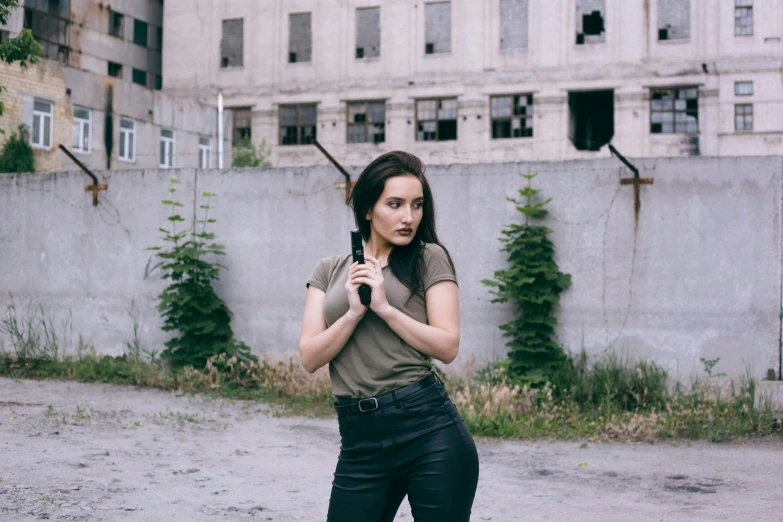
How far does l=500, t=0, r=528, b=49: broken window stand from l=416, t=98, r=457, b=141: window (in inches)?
121

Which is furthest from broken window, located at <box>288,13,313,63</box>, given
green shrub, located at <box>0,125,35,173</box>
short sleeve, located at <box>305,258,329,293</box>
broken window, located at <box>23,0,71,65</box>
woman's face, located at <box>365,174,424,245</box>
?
woman's face, located at <box>365,174,424,245</box>

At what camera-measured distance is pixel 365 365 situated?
309 centimetres

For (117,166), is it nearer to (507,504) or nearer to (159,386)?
(159,386)

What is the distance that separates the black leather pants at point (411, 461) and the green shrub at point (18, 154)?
25575mm

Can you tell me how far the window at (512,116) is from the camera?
3556 cm

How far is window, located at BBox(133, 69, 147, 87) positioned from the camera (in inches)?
1689

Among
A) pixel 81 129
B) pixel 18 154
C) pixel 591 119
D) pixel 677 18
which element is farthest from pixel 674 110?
pixel 18 154

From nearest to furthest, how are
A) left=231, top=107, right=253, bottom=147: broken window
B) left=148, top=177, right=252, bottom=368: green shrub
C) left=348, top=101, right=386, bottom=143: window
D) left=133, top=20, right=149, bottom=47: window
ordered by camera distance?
left=148, top=177, right=252, bottom=368: green shrub, left=348, top=101, right=386, bottom=143: window, left=231, top=107, right=253, bottom=147: broken window, left=133, top=20, right=149, bottom=47: window

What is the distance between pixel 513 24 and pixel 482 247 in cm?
2677

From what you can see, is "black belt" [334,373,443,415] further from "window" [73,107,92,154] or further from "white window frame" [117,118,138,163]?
"white window frame" [117,118,138,163]

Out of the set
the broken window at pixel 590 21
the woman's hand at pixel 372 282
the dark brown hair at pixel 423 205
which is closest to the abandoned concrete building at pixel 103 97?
the broken window at pixel 590 21

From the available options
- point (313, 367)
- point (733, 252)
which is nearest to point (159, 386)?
point (733, 252)

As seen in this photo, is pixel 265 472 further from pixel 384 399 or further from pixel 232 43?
pixel 232 43

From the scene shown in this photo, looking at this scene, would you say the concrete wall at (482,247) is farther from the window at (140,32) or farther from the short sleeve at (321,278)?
the window at (140,32)
